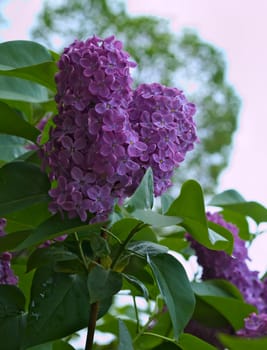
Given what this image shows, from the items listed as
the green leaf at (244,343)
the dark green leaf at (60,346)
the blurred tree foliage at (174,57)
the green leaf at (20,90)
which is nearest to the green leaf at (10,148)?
the green leaf at (20,90)

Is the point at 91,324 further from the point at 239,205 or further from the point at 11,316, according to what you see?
the point at 239,205

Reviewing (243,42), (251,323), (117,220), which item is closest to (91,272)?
(117,220)

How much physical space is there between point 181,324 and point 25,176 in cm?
14

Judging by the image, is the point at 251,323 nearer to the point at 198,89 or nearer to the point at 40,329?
the point at 40,329

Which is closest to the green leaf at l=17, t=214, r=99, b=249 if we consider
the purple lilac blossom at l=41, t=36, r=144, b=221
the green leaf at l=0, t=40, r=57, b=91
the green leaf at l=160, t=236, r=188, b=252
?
the purple lilac blossom at l=41, t=36, r=144, b=221

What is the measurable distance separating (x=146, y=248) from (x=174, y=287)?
0.10ft

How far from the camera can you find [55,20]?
3730 mm

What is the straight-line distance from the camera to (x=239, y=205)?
0.60 m

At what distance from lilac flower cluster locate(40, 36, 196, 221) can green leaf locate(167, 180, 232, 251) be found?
0.02 m

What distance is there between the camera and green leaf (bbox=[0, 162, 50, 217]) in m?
0.42

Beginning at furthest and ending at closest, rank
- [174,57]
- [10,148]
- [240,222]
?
[174,57] < [240,222] < [10,148]

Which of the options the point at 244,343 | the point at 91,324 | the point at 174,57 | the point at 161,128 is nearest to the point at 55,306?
the point at 91,324

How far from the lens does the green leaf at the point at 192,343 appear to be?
1.45 feet

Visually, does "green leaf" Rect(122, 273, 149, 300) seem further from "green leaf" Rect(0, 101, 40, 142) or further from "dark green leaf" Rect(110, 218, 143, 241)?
"green leaf" Rect(0, 101, 40, 142)
